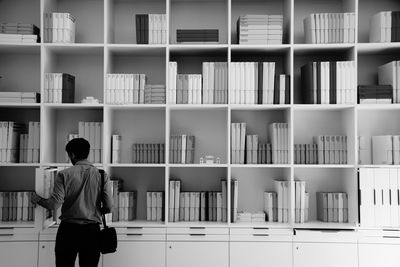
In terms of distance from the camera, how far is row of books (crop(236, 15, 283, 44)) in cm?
478

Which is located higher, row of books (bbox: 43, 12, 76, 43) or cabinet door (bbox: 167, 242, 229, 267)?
row of books (bbox: 43, 12, 76, 43)

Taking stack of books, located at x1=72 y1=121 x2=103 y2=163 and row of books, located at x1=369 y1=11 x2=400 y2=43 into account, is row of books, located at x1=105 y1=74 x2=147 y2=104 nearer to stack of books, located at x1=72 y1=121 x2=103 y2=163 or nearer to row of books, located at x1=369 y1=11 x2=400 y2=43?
stack of books, located at x1=72 y1=121 x2=103 y2=163

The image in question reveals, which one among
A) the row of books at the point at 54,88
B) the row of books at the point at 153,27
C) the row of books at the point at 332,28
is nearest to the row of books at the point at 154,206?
the row of books at the point at 54,88

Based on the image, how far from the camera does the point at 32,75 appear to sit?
5266 mm

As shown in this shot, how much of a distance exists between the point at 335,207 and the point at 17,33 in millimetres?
3882

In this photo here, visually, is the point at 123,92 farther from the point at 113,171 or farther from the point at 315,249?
the point at 315,249

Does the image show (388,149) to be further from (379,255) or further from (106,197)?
(106,197)

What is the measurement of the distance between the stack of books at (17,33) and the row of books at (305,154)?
305 centimetres

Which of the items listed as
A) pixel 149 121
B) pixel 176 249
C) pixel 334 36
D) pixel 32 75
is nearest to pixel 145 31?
pixel 149 121

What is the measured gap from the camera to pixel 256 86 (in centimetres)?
476

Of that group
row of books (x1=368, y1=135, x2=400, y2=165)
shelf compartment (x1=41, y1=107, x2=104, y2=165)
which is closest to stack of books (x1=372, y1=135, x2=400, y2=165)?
row of books (x1=368, y1=135, x2=400, y2=165)

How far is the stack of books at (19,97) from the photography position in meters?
4.75

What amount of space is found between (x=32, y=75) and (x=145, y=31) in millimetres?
1512

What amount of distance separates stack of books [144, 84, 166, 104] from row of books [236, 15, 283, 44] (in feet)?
3.25
